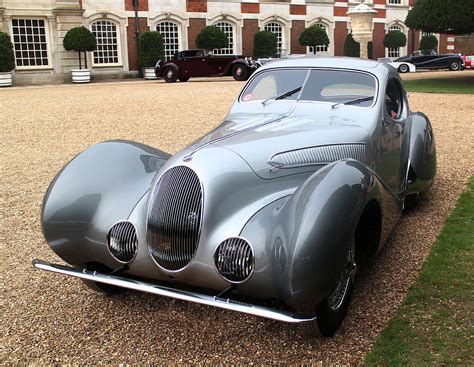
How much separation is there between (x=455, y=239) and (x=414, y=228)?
429mm

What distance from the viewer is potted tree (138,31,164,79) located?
26.0 metres

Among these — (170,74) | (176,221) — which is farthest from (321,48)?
(176,221)

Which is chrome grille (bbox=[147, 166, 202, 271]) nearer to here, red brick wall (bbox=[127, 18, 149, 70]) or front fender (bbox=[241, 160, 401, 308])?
front fender (bbox=[241, 160, 401, 308])

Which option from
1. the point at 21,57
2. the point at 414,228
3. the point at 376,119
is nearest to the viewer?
the point at 376,119

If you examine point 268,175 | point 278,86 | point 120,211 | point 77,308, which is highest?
point 278,86

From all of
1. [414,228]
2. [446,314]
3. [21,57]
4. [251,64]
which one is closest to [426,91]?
[251,64]

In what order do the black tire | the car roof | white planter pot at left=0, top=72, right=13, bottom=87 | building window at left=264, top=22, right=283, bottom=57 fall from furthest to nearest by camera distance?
building window at left=264, top=22, right=283, bottom=57, white planter pot at left=0, top=72, right=13, bottom=87, the car roof, the black tire

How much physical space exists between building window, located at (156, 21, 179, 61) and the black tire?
85.0 feet

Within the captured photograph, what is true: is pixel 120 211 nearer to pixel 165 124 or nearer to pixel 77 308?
pixel 77 308

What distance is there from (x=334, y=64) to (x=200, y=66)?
19.1 meters

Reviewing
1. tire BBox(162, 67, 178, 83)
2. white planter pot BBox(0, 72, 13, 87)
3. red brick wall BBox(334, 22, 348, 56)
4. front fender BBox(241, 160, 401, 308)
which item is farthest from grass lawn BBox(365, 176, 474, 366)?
red brick wall BBox(334, 22, 348, 56)

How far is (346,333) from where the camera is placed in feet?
10.3

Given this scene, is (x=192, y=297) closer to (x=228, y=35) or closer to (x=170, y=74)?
(x=170, y=74)

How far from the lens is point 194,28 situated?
28.8m
